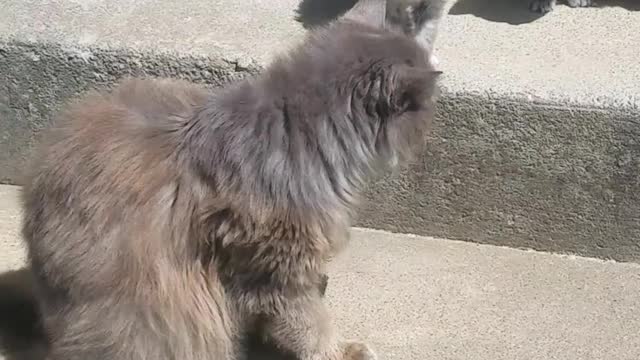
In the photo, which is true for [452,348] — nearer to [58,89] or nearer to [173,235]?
[173,235]

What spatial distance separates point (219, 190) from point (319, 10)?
1.39 metres

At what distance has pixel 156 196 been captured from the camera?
2506 millimetres

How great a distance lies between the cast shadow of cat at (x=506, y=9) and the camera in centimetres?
358

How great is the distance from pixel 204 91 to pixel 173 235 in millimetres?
511

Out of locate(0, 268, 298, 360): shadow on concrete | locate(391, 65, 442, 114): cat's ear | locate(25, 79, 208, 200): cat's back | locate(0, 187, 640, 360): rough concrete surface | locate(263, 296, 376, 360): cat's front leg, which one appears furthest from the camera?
locate(0, 187, 640, 360): rough concrete surface

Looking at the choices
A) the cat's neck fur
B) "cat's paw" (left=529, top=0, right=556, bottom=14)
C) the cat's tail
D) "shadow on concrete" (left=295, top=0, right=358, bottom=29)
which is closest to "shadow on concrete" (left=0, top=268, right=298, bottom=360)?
the cat's tail

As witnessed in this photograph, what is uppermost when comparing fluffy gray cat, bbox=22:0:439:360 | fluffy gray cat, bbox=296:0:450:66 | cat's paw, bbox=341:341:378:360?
fluffy gray cat, bbox=296:0:450:66

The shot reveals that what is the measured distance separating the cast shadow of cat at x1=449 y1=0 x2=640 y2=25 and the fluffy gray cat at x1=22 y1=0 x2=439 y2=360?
3.48ft

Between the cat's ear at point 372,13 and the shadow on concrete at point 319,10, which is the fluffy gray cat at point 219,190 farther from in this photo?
the shadow on concrete at point 319,10

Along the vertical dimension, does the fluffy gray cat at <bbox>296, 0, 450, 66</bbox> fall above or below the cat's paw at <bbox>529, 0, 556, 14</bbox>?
above

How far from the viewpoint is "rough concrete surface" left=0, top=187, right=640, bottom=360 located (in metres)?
3.02

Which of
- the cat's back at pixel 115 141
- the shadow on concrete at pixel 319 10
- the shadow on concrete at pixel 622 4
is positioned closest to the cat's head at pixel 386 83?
the cat's back at pixel 115 141

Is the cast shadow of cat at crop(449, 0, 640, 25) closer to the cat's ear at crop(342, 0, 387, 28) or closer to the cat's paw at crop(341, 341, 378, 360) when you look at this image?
the cat's ear at crop(342, 0, 387, 28)

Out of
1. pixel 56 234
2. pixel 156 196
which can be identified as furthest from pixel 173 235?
pixel 56 234
